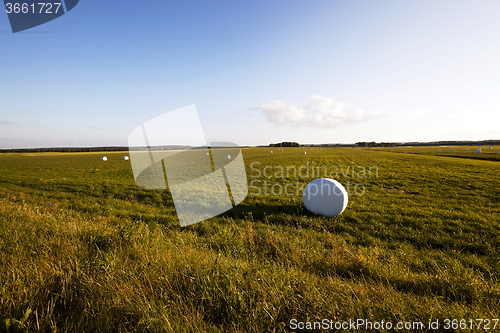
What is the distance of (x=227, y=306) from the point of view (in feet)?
8.48

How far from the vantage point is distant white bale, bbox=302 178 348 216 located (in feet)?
28.9

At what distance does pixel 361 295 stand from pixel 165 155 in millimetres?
5554

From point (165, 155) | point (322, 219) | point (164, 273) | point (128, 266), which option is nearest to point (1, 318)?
point (128, 266)

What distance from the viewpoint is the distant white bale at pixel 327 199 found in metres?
8.80

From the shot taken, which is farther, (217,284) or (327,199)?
(327,199)

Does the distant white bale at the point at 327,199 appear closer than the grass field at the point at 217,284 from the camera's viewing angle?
No

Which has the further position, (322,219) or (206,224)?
(322,219)

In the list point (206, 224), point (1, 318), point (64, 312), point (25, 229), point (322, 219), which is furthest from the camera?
point (322, 219)

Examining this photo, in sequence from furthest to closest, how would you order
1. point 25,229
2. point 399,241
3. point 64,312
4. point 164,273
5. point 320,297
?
point 399,241 < point 25,229 < point 164,273 < point 320,297 < point 64,312

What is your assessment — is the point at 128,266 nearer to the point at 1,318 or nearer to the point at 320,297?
the point at 1,318

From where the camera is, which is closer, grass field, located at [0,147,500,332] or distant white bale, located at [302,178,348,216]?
grass field, located at [0,147,500,332]

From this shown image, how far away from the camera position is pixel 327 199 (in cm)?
883

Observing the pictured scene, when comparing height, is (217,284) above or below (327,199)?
above

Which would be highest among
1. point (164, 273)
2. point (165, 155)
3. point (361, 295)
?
point (165, 155)
